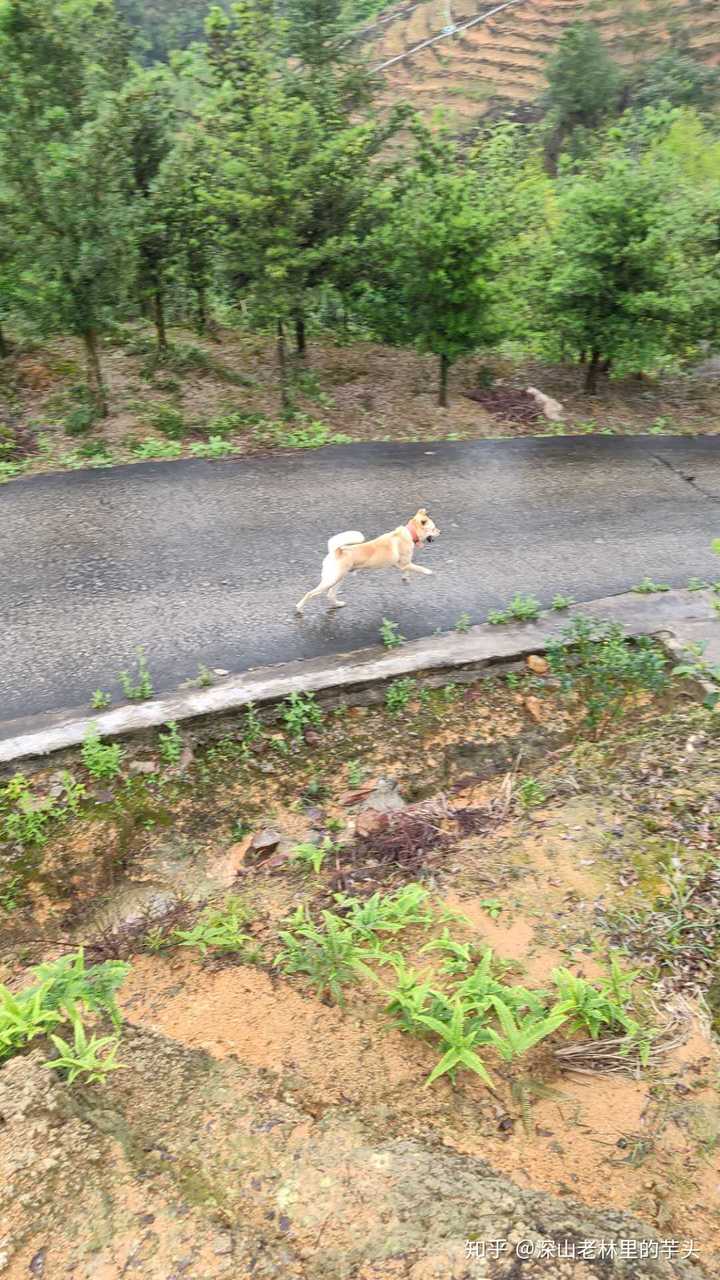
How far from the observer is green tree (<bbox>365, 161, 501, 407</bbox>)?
10227 mm

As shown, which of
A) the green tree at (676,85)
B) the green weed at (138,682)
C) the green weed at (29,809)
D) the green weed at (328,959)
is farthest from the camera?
the green tree at (676,85)

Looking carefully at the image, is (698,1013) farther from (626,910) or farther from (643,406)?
(643,406)

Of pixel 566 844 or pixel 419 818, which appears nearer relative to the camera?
pixel 566 844

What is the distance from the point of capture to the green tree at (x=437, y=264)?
10227 millimetres

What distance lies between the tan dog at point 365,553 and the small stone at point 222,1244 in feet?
15.0

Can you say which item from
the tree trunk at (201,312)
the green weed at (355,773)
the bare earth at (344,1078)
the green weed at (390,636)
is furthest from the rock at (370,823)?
the tree trunk at (201,312)

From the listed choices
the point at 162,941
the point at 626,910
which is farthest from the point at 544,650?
the point at 162,941

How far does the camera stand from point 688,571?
8.31 meters

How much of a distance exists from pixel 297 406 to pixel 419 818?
8401 mm

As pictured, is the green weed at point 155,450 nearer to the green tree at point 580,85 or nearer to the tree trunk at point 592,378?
the tree trunk at point 592,378

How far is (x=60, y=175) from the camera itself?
28.7 ft

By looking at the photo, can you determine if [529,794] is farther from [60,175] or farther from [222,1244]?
[60,175]

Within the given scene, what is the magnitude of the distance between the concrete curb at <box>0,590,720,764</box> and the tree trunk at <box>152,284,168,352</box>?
7985 mm

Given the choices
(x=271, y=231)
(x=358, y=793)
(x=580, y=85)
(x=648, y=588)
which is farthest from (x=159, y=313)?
(x=580, y=85)
